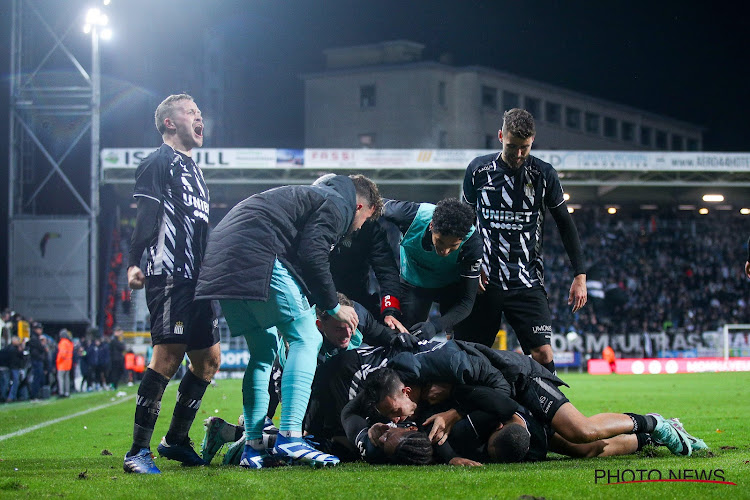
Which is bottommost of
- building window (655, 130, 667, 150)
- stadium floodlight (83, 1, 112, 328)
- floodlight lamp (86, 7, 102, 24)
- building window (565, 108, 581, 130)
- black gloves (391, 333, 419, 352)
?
black gloves (391, 333, 419, 352)

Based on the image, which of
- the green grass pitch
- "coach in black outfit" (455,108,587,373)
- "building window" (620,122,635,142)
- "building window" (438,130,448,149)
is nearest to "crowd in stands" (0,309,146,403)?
the green grass pitch

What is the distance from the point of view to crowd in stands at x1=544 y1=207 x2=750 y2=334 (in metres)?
34.4

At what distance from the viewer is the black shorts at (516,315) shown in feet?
22.0

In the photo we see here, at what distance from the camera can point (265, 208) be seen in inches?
207

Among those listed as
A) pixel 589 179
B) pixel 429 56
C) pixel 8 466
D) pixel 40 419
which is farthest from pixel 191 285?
pixel 429 56

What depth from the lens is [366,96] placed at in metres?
51.2

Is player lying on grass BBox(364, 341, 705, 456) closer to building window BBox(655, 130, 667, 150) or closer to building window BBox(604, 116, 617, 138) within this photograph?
building window BBox(604, 116, 617, 138)

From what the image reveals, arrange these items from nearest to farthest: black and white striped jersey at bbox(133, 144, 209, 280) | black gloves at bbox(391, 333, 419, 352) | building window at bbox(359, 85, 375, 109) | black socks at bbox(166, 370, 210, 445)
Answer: black and white striped jersey at bbox(133, 144, 209, 280) → black socks at bbox(166, 370, 210, 445) → black gloves at bbox(391, 333, 419, 352) → building window at bbox(359, 85, 375, 109)

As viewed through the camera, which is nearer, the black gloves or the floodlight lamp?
the black gloves

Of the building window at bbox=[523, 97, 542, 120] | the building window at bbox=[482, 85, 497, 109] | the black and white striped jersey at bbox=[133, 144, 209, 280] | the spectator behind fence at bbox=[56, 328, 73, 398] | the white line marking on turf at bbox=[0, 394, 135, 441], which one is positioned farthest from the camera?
the building window at bbox=[523, 97, 542, 120]

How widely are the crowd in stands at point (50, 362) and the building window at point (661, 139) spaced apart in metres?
43.1

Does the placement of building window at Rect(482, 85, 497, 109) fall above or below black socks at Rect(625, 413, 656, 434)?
above

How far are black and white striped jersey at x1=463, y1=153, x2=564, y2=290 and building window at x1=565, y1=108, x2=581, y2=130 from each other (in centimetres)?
5042

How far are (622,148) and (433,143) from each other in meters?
15.6
